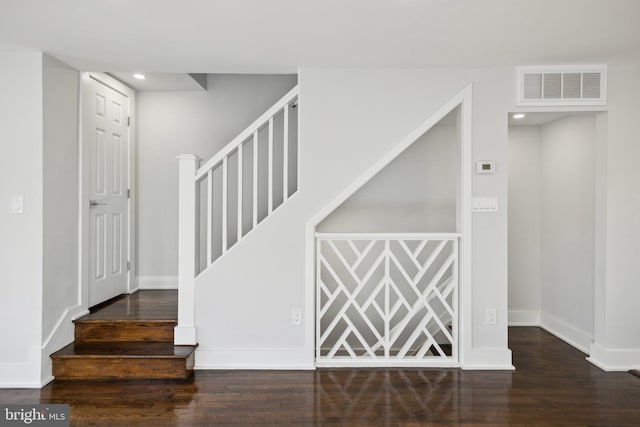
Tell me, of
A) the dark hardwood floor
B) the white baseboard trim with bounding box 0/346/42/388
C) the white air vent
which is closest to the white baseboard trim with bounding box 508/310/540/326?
the dark hardwood floor

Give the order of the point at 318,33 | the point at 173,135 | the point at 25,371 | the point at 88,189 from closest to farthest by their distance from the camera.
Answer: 1. the point at 318,33
2. the point at 25,371
3. the point at 88,189
4. the point at 173,135

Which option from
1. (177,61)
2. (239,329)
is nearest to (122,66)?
(177,61)

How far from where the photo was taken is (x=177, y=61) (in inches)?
130

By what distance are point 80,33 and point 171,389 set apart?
97.4 inches

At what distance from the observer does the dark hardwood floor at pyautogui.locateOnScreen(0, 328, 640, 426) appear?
8.59 feet

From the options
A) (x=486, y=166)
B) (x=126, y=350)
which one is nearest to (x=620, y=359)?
(x=486, y=166)

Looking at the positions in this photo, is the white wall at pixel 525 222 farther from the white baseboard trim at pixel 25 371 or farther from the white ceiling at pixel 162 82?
the white baseboard trim at pixel 25 371

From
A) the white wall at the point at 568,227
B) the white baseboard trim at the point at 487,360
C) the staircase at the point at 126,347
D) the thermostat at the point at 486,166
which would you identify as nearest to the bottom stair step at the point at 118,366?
the staircase at the point at 126,347

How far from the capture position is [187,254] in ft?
11.3

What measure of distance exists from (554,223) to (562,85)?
1.57 metres

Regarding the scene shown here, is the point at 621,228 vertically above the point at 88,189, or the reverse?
the point at 88,189

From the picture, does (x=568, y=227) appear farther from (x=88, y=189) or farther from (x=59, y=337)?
(x=59, y=337)

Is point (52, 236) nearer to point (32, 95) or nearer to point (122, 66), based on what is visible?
point (32, 95)

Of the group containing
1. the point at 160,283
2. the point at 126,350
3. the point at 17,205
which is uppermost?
the point at 17,205
